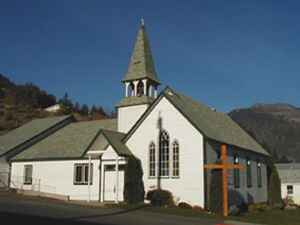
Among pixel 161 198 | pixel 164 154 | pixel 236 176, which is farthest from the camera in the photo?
pixel 236 176

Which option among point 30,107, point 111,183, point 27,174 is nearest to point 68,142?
point 27,174

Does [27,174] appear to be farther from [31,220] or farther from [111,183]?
[31,220]

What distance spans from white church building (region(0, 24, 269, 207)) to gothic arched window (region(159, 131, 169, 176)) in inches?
2.9

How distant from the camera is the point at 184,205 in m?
28.9

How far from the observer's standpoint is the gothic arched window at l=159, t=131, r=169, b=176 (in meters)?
30.9

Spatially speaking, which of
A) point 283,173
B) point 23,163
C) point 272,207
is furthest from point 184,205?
point 283,173

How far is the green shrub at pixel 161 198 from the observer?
29.6 meters

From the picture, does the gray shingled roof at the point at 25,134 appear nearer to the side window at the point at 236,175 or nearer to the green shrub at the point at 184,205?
the green shrub at the point at 184,205

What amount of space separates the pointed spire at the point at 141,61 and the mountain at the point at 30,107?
1708 inches

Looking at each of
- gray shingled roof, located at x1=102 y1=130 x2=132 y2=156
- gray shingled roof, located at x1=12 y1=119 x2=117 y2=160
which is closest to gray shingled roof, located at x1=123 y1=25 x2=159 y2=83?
gray shingled roof, located at x1=12 y1=119 x2=117 y2=160

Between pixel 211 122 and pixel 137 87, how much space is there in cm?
746

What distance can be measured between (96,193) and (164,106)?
8801 millimetres

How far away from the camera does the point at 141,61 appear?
126 feet

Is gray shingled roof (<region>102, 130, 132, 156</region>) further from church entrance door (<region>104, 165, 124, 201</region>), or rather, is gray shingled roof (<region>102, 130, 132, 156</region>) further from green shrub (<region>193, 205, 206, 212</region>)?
green shrub (<region>193, 205, 206, 212</region>)
